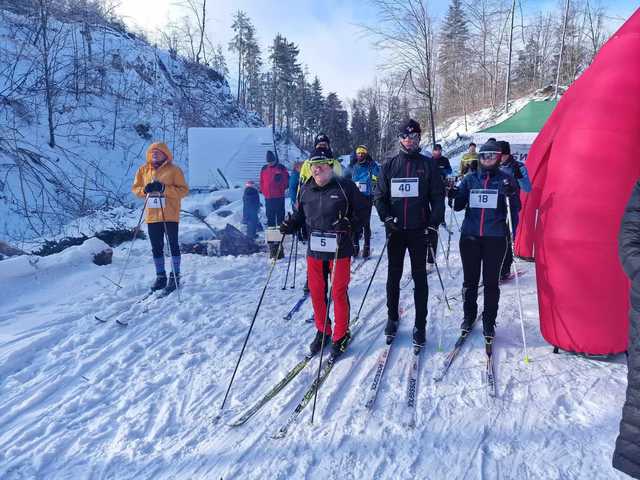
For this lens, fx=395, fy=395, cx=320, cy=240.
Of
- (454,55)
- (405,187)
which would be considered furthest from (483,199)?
(454,55)

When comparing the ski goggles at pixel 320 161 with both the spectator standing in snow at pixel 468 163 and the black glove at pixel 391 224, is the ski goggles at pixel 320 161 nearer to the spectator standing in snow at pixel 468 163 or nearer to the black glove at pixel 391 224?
the black glove at pixel 391 224

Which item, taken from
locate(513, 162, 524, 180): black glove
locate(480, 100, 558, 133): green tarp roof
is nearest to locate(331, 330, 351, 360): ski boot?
locate(513, 162, 524, 180): black glove

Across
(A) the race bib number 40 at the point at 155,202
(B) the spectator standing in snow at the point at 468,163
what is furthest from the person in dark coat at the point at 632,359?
(A) the race bib number 40 at the point at 155,202

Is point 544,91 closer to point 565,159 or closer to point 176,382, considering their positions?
point 565,159

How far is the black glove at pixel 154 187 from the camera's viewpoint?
5.50m

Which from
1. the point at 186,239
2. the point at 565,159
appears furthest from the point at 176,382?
the point at 186,239

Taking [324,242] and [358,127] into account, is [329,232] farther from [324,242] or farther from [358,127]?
[358,127]

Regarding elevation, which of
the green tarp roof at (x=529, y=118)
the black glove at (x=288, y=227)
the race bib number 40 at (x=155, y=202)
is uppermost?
the green tarp roof at (x=529, y=118)

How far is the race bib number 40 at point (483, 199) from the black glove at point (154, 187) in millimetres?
4097

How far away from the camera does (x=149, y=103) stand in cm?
2294

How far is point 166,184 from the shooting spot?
573cm

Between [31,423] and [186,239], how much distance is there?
6.32 metres

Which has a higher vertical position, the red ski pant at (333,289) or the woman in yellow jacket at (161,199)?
the woman in yellow jacket at (161,199)

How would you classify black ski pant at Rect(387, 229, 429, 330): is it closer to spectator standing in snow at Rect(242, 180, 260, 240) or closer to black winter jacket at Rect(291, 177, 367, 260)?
black winter jacket at Rect(291, 177, 367, 260)
